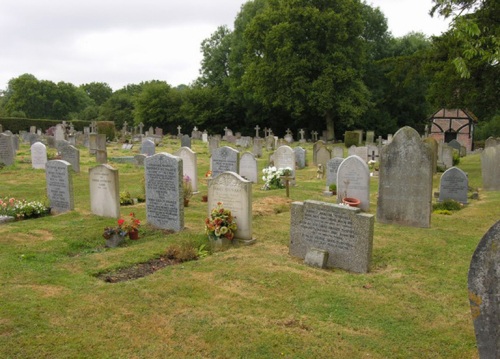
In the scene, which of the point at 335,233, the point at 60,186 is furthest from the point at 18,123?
the point at 335,233

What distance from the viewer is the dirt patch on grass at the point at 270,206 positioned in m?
11.9

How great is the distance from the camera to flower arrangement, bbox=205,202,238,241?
8570 mm

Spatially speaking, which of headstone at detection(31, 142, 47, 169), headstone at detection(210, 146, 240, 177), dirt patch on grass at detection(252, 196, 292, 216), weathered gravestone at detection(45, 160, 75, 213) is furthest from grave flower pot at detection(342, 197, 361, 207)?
headstone at detection(31, 142, 47, 169)

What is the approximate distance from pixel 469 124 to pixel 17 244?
3952cm

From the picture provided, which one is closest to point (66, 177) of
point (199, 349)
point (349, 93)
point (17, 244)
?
point (17, 244)

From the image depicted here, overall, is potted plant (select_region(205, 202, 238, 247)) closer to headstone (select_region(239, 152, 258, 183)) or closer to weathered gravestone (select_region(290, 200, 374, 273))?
weathered gravestone (select_region(290, 200, 374, 273))


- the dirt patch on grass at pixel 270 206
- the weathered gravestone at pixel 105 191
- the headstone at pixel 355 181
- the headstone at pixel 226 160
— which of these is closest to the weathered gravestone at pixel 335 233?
the dirt patch on grass at pixel 270 206

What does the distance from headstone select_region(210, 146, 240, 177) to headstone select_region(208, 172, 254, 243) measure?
6276 millimetres

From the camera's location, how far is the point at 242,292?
6.32m

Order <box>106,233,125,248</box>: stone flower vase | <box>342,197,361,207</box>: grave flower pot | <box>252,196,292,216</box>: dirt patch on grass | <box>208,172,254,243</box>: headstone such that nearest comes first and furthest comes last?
<box>106,233,125,248</box>: stone flower vase, <box>208,172,254,243</box>: headstone, <box>342,197,361,207</box>: grave flower pot, <box>252,196,292,216</box>: dirt patch on grass

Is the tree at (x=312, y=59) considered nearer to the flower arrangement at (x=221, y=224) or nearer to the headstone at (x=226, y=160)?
the headstone at (x=226, y=160)

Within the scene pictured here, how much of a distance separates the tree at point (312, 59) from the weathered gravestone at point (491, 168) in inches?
989

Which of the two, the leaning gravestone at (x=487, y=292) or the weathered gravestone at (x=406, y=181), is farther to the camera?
the weathered gravestone at (x=406, y=181)

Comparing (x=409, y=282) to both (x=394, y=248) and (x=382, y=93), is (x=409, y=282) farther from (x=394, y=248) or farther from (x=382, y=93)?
(x=382, y=93)
